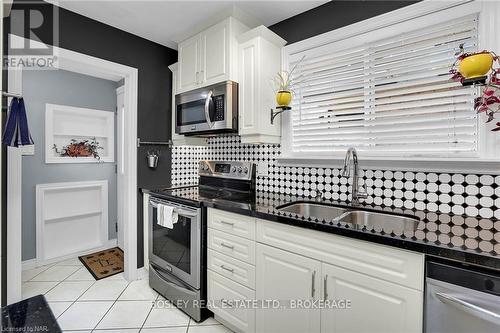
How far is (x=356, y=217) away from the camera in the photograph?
5.68 ft

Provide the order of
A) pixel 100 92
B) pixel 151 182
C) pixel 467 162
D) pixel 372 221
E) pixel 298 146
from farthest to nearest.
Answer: pixel 100 92 < pixel 151 182 < pixel 298 146 < pixel 372 221 < pixel 467 162

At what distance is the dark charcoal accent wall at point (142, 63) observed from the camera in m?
2.19

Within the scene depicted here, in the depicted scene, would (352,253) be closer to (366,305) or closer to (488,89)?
(366,305)

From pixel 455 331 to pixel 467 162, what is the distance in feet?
2.81

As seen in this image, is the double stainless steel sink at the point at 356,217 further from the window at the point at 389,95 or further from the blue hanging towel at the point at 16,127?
the blue hanging towel at the point at 16,127

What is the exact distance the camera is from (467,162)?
141cm

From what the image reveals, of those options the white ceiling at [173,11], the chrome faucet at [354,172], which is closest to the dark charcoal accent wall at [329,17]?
the white ceiling at [173,11]

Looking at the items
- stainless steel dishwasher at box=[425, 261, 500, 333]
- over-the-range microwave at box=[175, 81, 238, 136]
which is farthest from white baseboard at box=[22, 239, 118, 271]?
stainless steel dishwasher at box=[425, 261, 500, 333]

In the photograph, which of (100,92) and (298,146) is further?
(100,92)

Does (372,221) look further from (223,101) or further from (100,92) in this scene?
(100,92)

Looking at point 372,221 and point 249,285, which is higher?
point 372,221

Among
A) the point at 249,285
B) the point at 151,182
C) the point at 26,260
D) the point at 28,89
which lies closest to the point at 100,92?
the point at 28,89

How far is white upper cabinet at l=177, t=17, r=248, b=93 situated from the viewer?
213cm

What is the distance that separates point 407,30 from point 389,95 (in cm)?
40
